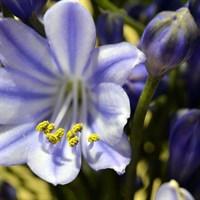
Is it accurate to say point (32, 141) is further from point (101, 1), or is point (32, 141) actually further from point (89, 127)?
point (101, 1)

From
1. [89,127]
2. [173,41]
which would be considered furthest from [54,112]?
[173,41]

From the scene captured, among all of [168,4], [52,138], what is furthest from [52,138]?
[168,4]

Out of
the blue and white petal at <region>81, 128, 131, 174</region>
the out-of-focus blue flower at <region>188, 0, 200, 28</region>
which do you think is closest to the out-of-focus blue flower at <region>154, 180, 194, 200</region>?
→ the blue and white petal at <region>81, 128, 131, 174</region>

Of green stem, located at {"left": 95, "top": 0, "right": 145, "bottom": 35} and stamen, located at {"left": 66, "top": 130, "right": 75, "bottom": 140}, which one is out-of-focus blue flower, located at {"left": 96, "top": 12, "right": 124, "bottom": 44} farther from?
stamen, located at {"left": 66, "top": 130, "right": 75, "bottom": 140}

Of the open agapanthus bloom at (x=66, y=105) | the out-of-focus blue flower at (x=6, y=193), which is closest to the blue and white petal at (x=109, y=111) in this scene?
the open agapanthus bloom at (x=66, y=105)

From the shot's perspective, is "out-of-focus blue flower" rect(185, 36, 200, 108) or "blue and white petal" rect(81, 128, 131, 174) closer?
"blue and white petal" rect(81, 128, 131, 174)

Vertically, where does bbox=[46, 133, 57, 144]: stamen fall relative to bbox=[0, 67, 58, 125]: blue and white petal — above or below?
below
